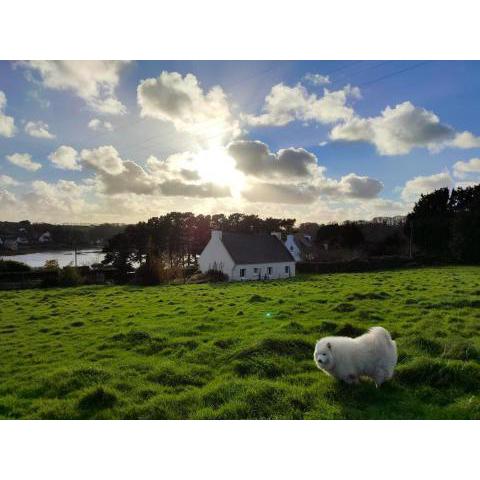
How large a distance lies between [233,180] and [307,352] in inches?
130

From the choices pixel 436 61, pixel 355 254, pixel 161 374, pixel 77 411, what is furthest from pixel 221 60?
pixel 355 254

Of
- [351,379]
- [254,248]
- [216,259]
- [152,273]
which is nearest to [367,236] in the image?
[254,248]

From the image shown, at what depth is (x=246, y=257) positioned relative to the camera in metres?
29.1

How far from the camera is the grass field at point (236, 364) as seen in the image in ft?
15.0

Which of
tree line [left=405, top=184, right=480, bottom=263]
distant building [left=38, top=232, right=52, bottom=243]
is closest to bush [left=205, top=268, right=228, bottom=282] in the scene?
tree line [left=405, top=184, right=480, bottom=263]

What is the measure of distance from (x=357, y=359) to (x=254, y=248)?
2579 cm

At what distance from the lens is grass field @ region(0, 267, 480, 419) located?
4.59m

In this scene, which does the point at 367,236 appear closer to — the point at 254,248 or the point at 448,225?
the point at 448,225

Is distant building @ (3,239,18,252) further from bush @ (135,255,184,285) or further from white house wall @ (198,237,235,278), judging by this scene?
white house wall @ (198,237,235,278)

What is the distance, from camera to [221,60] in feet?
19.6

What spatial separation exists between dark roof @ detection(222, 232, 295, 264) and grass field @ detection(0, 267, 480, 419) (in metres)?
17.3

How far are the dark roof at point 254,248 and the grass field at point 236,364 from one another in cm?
1729
